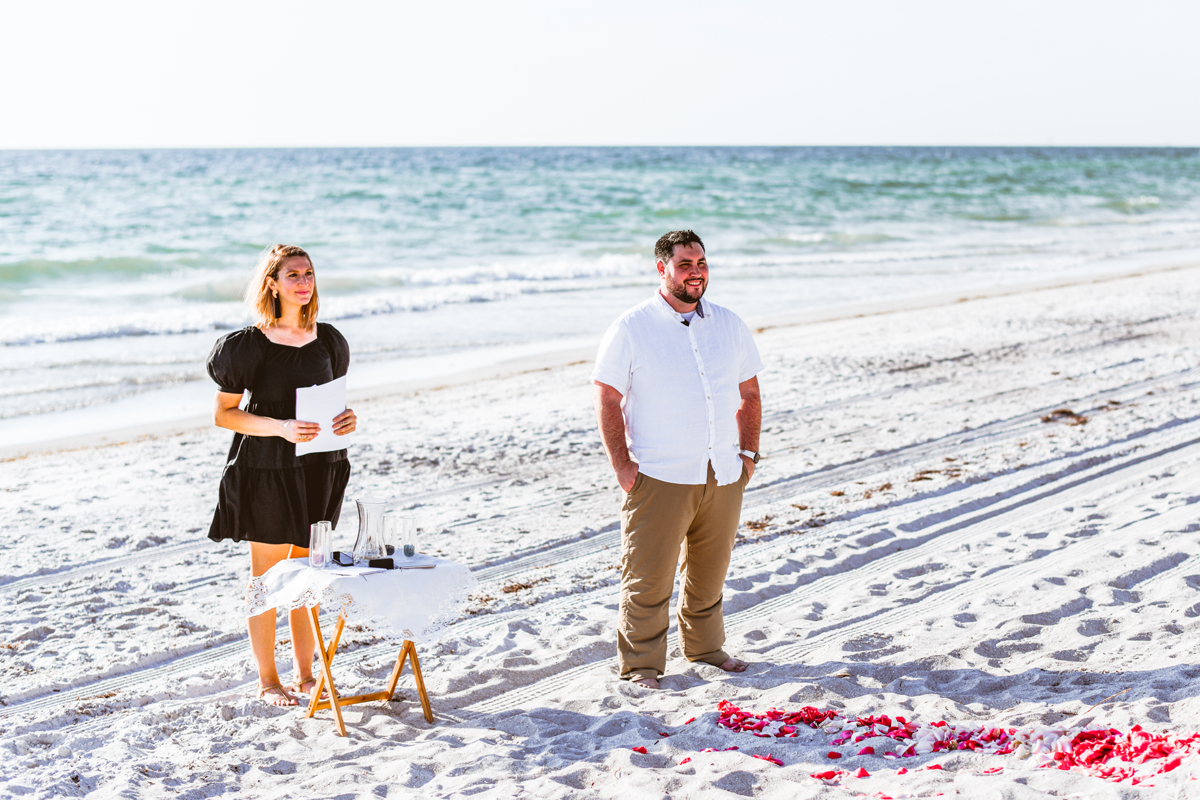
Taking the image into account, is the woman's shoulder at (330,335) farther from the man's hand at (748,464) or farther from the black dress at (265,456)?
the man's hand at (748,464)

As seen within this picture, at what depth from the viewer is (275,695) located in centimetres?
409

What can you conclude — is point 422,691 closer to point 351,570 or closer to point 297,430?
point 351,570

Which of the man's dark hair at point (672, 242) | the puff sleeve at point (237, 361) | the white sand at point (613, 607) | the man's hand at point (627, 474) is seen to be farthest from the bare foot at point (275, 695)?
the man's dark hair at point (672, 242)

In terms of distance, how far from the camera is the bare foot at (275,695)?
13.3 feet

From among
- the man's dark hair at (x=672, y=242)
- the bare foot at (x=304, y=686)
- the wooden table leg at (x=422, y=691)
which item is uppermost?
the man's dark hair at (x=672, y=242)

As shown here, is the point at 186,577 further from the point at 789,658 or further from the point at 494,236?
the point at 494,236

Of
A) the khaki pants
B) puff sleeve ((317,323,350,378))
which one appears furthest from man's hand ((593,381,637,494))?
puff sleeve ((317,323,350,378))

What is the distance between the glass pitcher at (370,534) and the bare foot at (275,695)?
30.4 inches

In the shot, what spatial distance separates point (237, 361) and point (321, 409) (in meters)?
0.36

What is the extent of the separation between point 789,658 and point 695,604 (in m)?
0.50

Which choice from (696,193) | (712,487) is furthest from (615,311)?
(696,193)

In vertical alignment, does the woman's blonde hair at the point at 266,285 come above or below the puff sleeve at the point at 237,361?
above

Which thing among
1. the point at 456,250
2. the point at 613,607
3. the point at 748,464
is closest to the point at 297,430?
the point at 748,464

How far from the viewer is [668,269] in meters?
3.92
